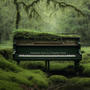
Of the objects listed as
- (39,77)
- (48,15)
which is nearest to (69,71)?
(39,77)

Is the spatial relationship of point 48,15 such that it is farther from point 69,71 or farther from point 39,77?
point 39,77

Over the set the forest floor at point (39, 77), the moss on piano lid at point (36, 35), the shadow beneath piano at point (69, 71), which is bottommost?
the shadow beneath piano at point (69, 71)

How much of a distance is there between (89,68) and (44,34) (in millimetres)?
2513

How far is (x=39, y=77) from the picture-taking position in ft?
16.1

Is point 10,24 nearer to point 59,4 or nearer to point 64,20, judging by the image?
point 64,20

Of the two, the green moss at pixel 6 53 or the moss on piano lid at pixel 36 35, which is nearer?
the moss on piano lid at pixel 36 35

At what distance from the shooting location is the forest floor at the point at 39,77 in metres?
3.68

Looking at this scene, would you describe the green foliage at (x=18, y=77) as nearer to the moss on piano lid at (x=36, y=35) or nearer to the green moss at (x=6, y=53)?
the moss on piano lid at (x=36, y=35)

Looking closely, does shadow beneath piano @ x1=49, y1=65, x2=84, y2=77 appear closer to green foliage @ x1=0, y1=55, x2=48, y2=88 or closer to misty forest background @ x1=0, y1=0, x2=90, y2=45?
green foliage @ x1=0, y1=55, x2=48, y2=88

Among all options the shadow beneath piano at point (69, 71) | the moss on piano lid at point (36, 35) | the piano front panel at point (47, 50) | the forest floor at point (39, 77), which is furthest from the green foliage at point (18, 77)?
the shadow beneath piano at point (69, 71)

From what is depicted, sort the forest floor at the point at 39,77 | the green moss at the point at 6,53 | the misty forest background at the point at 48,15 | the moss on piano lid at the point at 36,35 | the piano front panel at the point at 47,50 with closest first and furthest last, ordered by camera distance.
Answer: the forest floor at the point at 39,77 < the piano front panel at the point at 47,50 < the moss on piano lid at the point at 36,35 < the green moss at the point at 6,53 < the misty forest background at the point at 48,15

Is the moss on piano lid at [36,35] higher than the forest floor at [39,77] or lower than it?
higher

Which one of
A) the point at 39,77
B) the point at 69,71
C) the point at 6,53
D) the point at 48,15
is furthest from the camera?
the point at 48,15

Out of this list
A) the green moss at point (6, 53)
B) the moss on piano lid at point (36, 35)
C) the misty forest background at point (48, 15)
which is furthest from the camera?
the misty forest background at point (48, 15)
